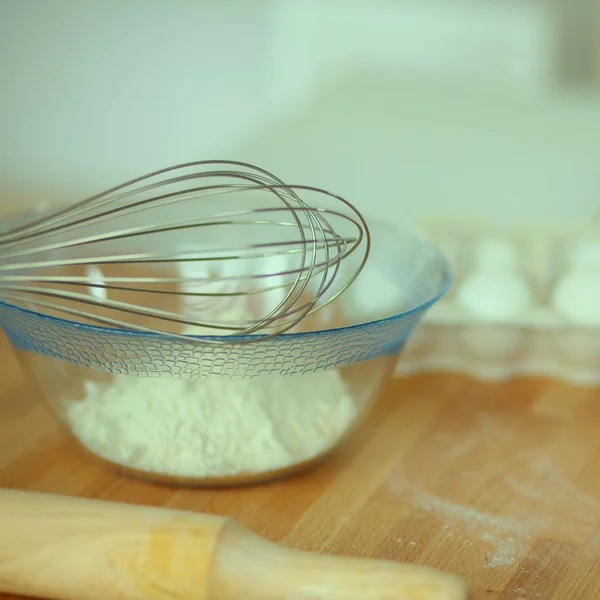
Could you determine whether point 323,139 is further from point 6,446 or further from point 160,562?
point 160,562

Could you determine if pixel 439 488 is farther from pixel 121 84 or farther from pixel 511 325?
pixel 121 84

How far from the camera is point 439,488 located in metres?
0.58

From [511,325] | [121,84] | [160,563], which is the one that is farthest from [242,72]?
[160,563]

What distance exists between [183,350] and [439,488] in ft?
0.67

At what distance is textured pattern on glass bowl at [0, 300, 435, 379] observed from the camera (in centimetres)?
49

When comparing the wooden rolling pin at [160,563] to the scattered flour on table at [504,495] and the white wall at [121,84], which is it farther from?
the white wall at [121,84]

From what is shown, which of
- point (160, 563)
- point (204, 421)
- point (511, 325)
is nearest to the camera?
point (160, 563)

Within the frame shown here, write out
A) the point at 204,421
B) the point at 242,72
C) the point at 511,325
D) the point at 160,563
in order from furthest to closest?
the point at 242,72
the point at 511,325
the point at 204,421
the point at 160,563

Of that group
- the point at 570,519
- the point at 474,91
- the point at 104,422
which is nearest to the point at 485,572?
the point at 570,519

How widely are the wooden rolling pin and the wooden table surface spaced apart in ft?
0.32

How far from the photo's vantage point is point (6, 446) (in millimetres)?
604

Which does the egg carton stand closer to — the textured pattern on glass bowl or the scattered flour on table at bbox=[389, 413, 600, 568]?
the scattered flour on table at bbox=[389, 413, 600, 568]

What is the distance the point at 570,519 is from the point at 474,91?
147cm

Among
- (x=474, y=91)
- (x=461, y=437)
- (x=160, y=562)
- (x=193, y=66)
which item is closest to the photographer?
(x=160, y=562)
